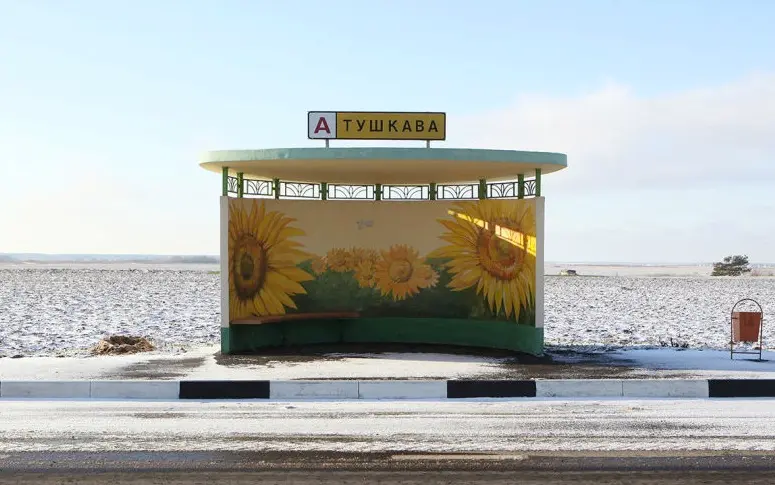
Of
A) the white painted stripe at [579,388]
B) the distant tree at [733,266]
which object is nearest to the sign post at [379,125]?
the white painted stripe at [579,388]

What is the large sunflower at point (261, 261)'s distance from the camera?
1512 cm

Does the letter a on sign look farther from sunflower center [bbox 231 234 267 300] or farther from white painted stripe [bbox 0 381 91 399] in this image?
white painted stripe [bbox 0 381 91 399]

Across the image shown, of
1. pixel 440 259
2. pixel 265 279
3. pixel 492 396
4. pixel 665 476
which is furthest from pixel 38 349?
pixel 665 476

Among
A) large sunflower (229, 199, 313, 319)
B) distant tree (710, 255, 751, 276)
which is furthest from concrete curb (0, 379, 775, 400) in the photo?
distant tree (710, 255, 751, 276)

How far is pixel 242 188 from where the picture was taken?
15461 mm

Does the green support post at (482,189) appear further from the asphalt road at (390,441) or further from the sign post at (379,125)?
the asphalt road at (390,441)

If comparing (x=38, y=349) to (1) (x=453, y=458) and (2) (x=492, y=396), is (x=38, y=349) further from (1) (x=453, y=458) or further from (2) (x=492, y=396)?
(1) (x=453, y=458)

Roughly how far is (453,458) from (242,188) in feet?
28.6

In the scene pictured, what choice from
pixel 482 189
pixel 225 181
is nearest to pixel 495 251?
pixel 482 189

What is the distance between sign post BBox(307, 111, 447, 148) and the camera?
1491cm

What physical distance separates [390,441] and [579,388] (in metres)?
3.73

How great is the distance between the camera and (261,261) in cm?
1600

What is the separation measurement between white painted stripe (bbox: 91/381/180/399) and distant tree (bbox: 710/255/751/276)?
7773cm

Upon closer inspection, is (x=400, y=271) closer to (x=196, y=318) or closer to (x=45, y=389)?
(x=45, y=389)
